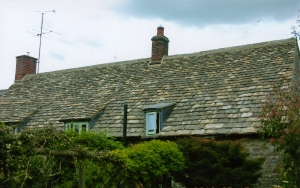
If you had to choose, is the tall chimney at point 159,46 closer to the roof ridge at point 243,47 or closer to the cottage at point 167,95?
the cottage at point 167,95

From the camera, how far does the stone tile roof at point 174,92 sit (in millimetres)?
18203

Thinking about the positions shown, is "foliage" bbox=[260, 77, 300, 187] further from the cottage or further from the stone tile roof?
the cottage

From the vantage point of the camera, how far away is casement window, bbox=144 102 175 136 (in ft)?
62.8

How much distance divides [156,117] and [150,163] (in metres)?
5.29

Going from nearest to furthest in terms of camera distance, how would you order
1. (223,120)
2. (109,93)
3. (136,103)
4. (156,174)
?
1. (156,174)
2. (223,120)
3. (136,103)
4. (109,93)

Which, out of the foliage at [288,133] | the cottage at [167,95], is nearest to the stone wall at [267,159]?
the cottage at [167,95]

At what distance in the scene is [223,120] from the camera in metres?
17.7

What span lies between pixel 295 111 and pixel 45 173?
6669 mm

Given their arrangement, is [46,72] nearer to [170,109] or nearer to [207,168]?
[170,109]

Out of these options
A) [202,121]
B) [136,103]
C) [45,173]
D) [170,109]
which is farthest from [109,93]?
[45,173]

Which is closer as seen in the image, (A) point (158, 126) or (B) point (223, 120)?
(B) point (223, 120)

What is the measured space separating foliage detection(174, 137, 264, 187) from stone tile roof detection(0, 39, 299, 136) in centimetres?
153

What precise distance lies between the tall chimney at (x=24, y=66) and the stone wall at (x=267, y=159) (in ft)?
61.3

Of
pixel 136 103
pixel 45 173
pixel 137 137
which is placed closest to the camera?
pixel 45 173
